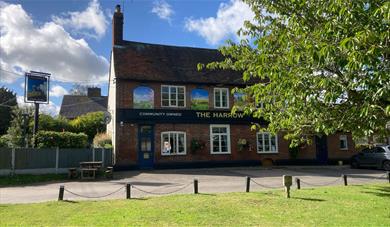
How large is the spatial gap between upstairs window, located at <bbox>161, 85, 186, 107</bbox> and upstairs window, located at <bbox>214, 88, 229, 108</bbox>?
241 cm

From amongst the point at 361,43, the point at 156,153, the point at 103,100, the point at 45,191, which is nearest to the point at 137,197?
the point at 45,191

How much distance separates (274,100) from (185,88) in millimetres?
16149

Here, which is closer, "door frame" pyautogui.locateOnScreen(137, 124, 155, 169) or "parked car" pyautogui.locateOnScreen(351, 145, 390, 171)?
"door frame" pyautogui.locateOnScreen(137, 124, 155, 169)

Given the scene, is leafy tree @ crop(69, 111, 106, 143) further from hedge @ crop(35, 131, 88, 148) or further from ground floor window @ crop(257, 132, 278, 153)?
ground floor window @ crop(257, 132, 278, 153)

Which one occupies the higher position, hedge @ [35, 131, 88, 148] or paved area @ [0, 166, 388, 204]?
hedge @ [35, 131, 88, 148]

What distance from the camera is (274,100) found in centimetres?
906

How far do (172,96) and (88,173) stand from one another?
27.0 feet

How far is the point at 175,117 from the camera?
79.3 ft

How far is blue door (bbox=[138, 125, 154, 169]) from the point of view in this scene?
77.0 feet

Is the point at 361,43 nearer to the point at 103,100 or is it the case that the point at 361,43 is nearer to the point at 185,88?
the point at 185,88

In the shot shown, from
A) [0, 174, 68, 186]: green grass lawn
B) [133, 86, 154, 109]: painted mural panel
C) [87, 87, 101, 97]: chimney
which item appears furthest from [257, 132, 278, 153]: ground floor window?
[87, 87, 101, 97]: chimney

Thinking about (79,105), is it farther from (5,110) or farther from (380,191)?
(380,191)

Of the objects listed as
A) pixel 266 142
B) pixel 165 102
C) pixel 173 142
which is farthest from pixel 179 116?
pixel 266 142

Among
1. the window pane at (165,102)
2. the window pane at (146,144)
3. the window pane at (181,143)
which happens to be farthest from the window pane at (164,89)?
the window pane at (146,144)
